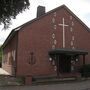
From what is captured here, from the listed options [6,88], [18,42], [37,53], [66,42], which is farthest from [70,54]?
[6,88]

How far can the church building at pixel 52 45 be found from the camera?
28.4 meters

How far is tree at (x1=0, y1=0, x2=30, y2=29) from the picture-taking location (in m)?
21.4

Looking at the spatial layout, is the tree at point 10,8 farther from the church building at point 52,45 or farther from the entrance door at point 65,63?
the entrance door at point 65,63

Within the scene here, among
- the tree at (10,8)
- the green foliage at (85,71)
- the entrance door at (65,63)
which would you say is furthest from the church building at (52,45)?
the tree at (10,8)

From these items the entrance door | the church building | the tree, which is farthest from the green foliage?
the tree

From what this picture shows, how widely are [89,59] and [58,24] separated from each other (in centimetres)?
654

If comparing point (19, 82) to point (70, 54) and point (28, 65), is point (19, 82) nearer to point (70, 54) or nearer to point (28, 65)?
point (28, 65)

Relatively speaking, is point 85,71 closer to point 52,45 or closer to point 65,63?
point 65,63

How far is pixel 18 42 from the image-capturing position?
92.3 ft

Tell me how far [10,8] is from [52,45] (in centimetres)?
970

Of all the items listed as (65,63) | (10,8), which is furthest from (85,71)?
(10,8)

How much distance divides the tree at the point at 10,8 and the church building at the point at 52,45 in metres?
5.07

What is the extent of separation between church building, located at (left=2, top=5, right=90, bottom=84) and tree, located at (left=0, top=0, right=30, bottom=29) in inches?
199

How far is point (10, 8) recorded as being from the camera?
21.9 metres
